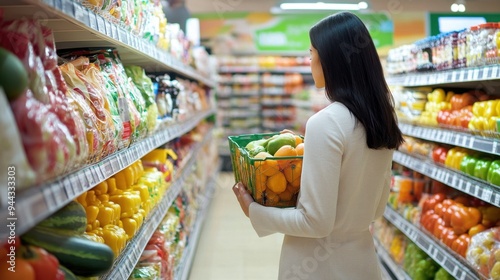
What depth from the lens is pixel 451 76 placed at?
330 centimetres

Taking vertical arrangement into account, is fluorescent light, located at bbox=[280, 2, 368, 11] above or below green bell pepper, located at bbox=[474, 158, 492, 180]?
above

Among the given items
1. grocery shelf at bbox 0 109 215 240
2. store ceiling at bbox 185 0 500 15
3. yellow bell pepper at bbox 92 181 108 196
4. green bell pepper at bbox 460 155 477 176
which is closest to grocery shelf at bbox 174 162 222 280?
yellow bell pepper at bbox 92 181 108 196

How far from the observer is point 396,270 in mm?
4016

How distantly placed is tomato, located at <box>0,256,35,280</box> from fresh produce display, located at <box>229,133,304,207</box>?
2.88ft

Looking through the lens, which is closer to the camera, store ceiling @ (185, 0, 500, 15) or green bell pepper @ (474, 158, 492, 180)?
green bell pepper @ (474, 158, 492, 180)

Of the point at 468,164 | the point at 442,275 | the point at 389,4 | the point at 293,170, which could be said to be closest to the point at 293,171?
the point at 293,170

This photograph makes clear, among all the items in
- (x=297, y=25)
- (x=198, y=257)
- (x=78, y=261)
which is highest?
(x=297, y=25)

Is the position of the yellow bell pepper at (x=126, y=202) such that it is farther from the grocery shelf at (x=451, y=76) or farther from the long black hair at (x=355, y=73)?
the grocery shelf at (x=451, y=76)

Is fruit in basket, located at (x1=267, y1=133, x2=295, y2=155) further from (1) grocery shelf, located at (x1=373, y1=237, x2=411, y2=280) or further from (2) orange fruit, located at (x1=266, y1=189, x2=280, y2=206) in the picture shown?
(1) grocery shelf, located at (x1=373, y1=237, x2=411, y2=280)

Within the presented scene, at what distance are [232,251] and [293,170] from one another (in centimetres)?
323

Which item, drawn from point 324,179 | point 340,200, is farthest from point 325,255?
point 324,179

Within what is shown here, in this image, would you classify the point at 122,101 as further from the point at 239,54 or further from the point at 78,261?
the point at 239,54

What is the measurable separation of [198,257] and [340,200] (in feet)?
10.2

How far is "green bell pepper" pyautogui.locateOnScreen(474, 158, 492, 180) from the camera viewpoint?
2.89 m
